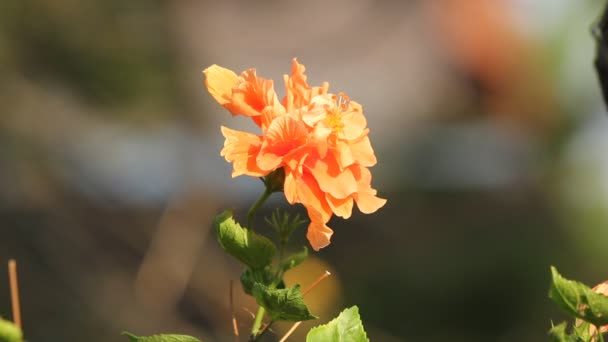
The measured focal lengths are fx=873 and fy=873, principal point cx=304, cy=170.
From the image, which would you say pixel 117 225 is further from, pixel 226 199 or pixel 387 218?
pixel 387 218

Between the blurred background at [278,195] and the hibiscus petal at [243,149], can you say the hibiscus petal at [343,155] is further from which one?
the blurred background at [278,195]

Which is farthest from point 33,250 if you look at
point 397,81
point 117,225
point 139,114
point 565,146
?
point 565,146

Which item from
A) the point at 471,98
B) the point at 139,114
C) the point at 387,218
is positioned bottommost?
the point at 387,218

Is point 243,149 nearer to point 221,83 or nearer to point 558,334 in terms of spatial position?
point 221,83

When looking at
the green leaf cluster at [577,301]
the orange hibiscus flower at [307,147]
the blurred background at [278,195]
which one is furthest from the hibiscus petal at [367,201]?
the blurred background at [278,195]

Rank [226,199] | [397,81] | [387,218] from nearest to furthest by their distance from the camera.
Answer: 1. [226,199]
2. [387,218]
3. [397,81]
